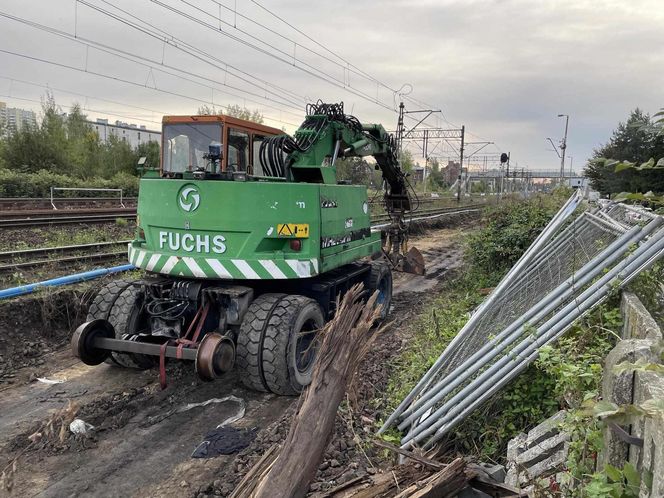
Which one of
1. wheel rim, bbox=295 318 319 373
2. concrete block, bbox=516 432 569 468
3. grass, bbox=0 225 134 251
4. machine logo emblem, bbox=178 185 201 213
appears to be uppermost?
machine logo emblem, bbox=178 185 201 213

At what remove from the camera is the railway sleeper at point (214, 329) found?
207 inches

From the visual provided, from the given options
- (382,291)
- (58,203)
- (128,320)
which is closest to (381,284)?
(382,291)

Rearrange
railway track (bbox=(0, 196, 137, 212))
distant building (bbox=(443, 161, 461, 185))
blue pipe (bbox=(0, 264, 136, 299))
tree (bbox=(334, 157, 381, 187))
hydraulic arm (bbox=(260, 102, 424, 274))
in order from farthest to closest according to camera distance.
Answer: distant building (bbox=(443, 161, 461, 185)) → railway track (bbox=(0, 196, 137, 212)) → tree (bbox=(334, 157, 381, 187)) → blue pipe (bbox=(0, 264, 136, 299)) → hydraulic arm (bbox=(260, 102, 424, 274))

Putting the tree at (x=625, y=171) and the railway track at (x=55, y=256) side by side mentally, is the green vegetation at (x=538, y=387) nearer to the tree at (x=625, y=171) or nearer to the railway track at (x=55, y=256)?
the railway track at (x=55, y=256)

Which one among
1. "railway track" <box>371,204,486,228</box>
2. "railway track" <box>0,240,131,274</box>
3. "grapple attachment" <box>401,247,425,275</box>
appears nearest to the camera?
"railway track" <box>0,240,131,274</box>

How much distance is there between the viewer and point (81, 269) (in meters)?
9.32

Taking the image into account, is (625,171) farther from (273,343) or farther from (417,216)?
Answer: (273,343)

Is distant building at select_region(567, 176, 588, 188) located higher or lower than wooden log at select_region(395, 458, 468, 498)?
higher

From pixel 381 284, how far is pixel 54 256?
6.54 meters

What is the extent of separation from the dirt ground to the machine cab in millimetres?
2577

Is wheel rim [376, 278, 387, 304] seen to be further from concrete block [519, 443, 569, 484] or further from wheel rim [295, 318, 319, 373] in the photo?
concrete block [519, 443, 569, 484]

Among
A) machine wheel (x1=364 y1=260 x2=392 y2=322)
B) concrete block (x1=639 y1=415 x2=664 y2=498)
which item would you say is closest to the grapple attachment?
machine wheel (x1=364 y1=260 x2=392 y2=322)

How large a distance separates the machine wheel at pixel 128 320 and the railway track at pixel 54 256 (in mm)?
3911

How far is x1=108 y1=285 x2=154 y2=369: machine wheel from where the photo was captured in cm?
590
